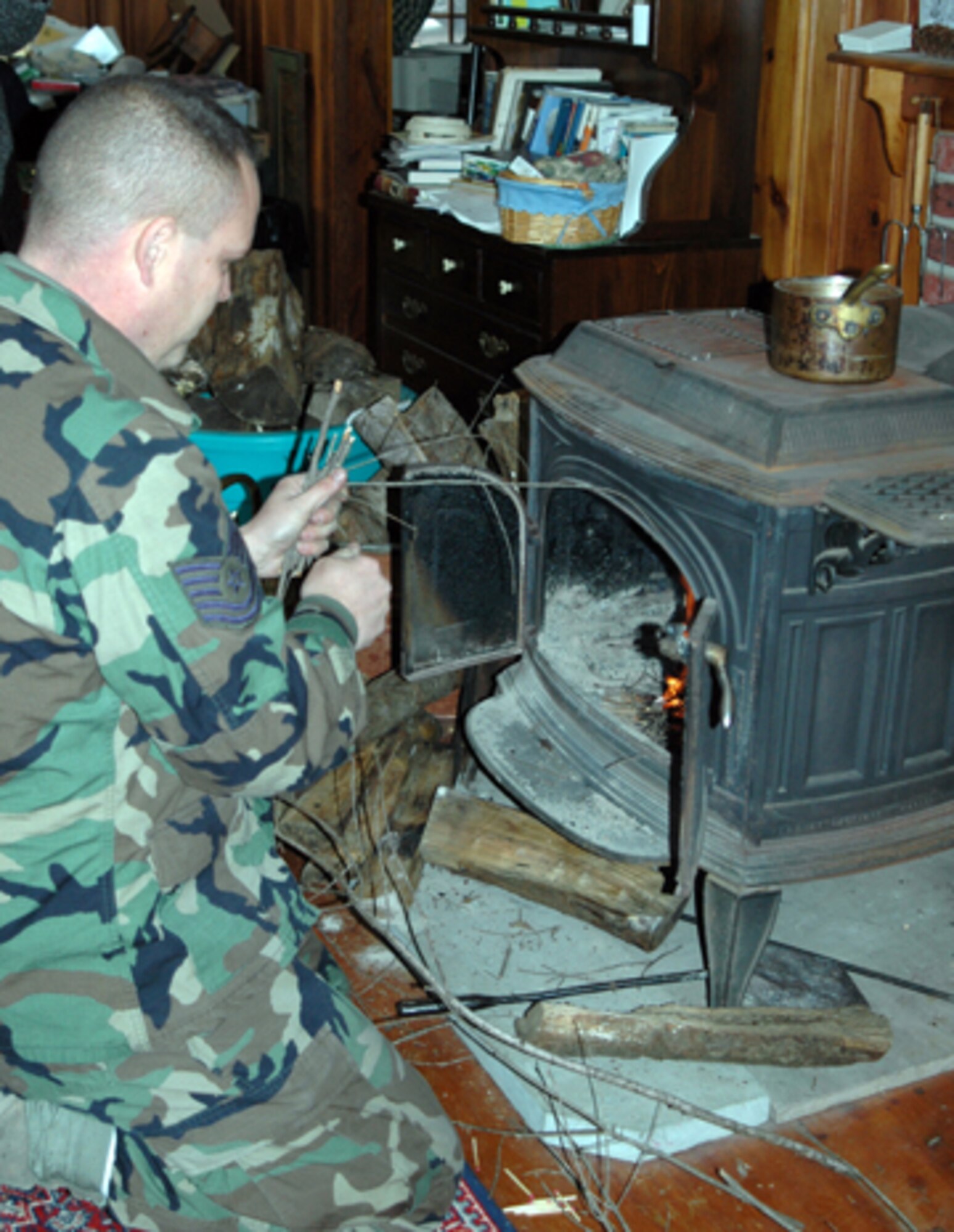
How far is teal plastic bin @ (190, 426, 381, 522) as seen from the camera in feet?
10.6

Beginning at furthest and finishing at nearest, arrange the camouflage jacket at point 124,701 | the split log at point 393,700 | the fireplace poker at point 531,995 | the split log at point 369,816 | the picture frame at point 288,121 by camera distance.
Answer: the picture frame at point 288,121 < the split log at point 393,700 < the split log at point 369,816 < the fireplace poker at point 531,995 < the camouflage jacket at point 124,701

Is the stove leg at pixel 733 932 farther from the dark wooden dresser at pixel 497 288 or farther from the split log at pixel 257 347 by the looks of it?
the split log at pixel 257 347

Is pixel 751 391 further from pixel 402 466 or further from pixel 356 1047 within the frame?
pixel 356 1047

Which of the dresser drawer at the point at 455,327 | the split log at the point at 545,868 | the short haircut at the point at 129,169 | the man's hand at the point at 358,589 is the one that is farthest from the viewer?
the dresser drawer at the point at 455,327

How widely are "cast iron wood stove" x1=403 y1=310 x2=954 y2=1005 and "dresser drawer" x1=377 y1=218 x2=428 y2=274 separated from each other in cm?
168

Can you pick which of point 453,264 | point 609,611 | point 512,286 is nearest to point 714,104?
point 512,286

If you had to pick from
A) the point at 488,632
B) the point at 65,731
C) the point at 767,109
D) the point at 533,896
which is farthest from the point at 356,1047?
the point at 767,109

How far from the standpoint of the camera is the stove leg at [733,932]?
1.95 meters

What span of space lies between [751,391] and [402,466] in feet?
2.32

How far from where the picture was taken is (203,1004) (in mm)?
1527

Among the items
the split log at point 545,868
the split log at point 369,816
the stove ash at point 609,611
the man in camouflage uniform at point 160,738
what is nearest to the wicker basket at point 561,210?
the stove ash at point 609,611

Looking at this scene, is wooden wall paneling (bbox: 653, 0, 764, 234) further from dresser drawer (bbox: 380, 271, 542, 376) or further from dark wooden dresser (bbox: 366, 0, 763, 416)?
dresser drawer (bbox: 380, 271, 542, 376)

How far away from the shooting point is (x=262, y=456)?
338cm

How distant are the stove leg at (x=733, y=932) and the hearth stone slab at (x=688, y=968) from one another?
12cm
